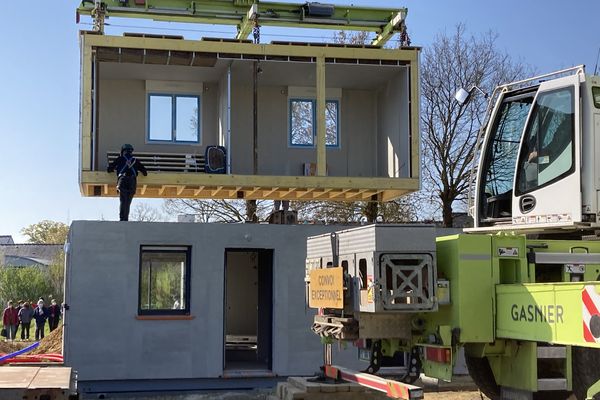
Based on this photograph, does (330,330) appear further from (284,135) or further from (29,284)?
(29,284)

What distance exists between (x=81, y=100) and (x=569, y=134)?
507 inches

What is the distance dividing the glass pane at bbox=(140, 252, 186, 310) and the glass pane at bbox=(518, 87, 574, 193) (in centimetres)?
846

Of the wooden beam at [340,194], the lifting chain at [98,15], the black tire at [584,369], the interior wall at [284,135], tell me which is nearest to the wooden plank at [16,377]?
the black tire at [584,369]

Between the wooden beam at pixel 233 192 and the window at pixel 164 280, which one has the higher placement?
the wooden beam at pixel 233 192

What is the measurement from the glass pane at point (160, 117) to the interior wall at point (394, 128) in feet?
18.3

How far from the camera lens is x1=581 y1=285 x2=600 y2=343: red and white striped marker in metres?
6.54

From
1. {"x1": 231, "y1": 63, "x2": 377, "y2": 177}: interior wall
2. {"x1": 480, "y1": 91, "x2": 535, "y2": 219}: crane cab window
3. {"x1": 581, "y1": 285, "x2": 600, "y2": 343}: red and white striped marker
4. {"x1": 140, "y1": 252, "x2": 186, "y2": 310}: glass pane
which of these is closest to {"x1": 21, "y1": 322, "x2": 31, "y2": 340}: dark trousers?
{"x1": 231, "y1": 63, "x2": 377, "y2": 177}: interior wall

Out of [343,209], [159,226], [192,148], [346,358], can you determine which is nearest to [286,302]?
[346,358]

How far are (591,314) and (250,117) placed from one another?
1603 cm

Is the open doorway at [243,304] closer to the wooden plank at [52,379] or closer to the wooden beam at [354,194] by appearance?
the wooden beam at [354,194]

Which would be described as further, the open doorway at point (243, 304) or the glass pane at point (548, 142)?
the open doorway at point (243, 304)

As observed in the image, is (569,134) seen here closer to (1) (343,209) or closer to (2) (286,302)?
(2) (286,302)

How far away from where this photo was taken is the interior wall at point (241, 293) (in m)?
20.3

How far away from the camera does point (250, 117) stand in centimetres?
2192
